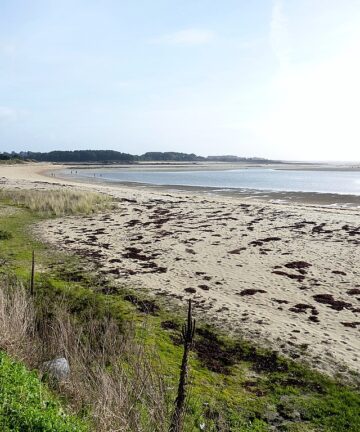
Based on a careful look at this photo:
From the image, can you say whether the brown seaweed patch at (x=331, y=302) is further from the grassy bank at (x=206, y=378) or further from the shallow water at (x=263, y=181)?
the shallow water at (x=263, y=181)

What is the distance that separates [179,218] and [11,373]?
17400 millimetres

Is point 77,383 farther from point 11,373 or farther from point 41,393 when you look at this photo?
point 11,373

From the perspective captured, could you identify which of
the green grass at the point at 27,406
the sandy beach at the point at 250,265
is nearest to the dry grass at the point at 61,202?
the sandy beach at the point at 250,265

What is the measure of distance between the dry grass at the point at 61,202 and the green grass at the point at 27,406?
1837 cm

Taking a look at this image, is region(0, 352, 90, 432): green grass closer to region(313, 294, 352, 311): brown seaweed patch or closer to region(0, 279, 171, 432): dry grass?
region(0, 279, 171, 432): dry grass

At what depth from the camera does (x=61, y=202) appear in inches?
1014

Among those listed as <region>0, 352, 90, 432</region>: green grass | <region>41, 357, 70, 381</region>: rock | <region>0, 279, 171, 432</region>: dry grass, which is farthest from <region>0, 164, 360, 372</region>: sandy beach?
<region>0, 352, 90, 432</region>: green grass

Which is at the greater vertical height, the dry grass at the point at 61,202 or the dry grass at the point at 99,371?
the dry grass at the point at 99,371

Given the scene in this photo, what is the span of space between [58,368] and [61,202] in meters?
20.4

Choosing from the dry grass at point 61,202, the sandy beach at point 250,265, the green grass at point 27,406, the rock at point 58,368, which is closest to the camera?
the green grass at point 27,406

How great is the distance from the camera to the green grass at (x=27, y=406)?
479cm

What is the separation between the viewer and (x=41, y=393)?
18.4 ft

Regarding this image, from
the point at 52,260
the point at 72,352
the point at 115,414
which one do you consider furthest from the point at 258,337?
the point at 52,260

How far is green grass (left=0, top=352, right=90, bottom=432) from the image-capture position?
15.7 ft
